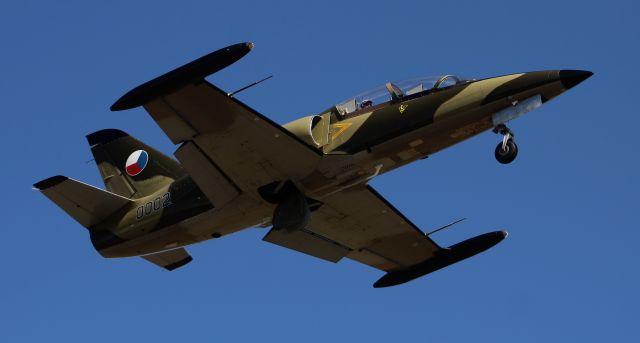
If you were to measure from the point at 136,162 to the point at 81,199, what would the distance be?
242cm

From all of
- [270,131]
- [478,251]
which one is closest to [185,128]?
[270,131]

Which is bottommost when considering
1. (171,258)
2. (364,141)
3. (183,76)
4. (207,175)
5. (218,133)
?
(171,258)

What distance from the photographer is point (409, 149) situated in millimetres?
24672

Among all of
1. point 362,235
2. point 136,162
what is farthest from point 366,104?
point 136,162

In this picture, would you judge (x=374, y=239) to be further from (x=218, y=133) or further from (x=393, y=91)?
(x=218, y=133)

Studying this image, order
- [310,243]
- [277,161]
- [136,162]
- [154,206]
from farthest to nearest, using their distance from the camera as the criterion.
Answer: [136,162]
[310,243]
[154,206]
[277,161]

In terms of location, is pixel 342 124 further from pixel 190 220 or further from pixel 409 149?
pixel 190 220

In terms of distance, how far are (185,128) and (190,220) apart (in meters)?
3.16

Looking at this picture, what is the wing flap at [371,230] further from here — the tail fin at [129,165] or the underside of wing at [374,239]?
the tail fin at [129,165]

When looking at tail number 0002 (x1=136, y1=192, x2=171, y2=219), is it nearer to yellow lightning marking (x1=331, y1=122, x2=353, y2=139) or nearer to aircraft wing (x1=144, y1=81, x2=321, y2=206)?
aircraft wing (x1=144, y1=81, x2=321, y2=206)

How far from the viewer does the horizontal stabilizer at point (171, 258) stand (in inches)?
1125

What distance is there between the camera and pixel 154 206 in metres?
27.2

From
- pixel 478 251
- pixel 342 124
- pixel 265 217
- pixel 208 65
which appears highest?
→ pixel 208 65

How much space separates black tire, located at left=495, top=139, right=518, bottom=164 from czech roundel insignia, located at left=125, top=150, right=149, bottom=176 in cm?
999
